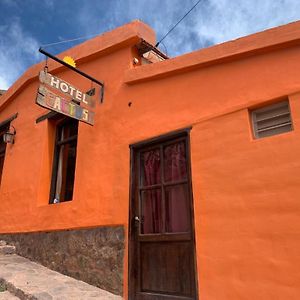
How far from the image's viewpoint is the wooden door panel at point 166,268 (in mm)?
3930

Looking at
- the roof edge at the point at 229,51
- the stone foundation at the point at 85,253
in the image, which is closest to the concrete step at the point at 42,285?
the stone foundation at the point at 85,253

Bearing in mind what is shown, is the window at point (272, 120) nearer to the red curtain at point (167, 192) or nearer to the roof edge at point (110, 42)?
the red curtain at point (167, 192)

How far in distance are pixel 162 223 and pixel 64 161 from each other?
10.3ft

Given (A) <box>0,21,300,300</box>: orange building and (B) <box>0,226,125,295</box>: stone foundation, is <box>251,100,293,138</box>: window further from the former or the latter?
(B) <box>0,226,125,295</box>: stone foundation

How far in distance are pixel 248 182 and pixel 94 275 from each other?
9.03 feet

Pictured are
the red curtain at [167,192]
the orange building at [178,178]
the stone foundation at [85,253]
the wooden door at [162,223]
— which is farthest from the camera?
the stone foundation at [85,253]

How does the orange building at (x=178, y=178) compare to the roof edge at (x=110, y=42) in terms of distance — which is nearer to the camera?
the orange building at (x=178, y=178)

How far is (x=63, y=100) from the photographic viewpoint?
4.90 meters

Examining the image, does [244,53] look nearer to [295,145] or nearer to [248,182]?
[295,145]

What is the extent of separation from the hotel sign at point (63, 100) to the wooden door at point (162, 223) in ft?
3.64

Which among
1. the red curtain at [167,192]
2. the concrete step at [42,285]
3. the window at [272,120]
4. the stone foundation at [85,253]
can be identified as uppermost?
the window at [272,120]

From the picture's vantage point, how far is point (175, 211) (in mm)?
4328

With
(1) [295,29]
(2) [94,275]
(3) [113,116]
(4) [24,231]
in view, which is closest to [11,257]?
(4) [24,231]

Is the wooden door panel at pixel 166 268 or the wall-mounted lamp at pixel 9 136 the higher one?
the wall-mounted lamp at pixel 9 136
